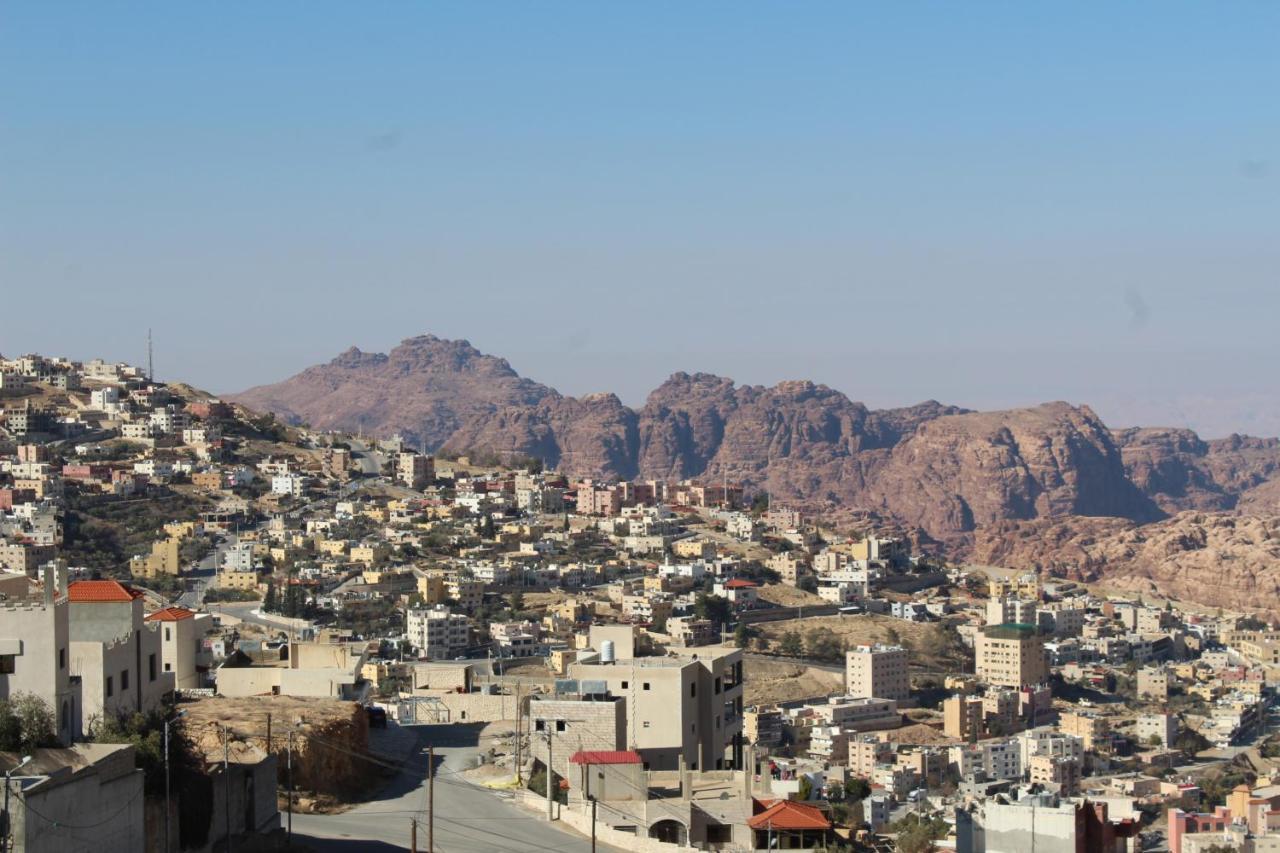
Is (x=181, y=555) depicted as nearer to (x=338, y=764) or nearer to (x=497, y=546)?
(x=497, y=546)

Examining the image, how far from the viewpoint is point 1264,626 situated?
124m

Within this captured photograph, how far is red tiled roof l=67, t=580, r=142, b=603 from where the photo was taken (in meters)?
25.0

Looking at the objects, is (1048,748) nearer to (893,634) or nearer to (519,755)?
(893,634)

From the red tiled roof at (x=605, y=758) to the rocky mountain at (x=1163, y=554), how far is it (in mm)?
123827

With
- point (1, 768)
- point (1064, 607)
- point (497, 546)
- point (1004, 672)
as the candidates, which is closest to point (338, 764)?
point (1, 768)

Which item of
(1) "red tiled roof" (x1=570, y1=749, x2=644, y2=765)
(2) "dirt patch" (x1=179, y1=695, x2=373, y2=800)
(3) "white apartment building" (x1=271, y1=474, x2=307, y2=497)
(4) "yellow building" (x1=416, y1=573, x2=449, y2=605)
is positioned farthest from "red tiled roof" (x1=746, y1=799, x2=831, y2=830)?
(3) "white apartment building" (x1=271, y1=474, x2=307, y2=497)

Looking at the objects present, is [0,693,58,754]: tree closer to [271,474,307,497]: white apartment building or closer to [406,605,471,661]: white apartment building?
[406,605,471,661]: white apartment building

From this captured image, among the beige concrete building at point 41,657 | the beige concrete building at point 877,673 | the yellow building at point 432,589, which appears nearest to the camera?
the beige concrete building at point 41,657

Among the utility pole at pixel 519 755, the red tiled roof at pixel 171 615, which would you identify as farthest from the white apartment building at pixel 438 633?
the utility pole at pixel 519 755

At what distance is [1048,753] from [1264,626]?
198 feet

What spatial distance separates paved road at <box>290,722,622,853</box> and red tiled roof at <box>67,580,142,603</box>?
141 inches

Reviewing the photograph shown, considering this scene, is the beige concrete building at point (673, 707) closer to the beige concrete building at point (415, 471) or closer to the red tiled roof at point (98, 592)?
Result: the red tiled roof at point (98, 592)

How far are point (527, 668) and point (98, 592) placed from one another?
135 ft

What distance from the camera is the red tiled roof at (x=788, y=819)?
26.1 m
